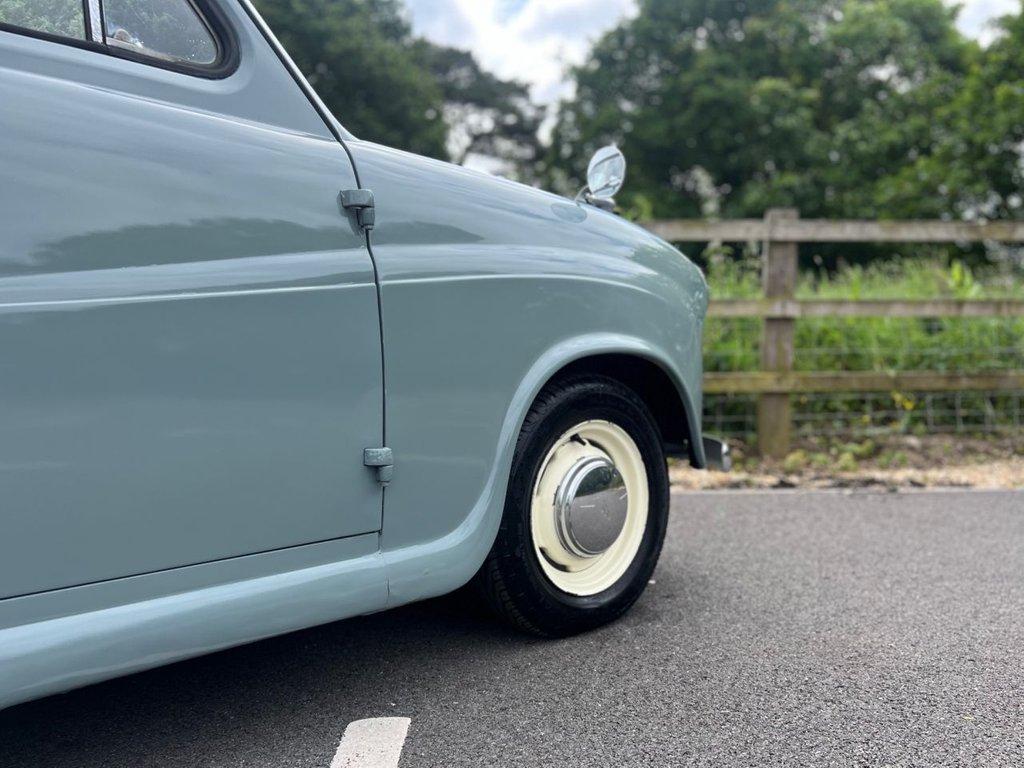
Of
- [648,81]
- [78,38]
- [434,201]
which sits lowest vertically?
[434,201]

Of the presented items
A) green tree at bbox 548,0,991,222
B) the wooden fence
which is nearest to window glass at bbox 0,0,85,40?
the wooden fence

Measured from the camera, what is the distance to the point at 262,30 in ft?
6.56

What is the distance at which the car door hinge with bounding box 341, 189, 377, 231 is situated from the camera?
1.98 metres

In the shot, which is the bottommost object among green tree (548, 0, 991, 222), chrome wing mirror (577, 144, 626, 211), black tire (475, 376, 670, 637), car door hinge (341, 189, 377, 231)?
black tire (475, 376, 670, 637)

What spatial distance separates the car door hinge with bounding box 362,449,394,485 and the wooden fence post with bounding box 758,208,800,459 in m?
3.76

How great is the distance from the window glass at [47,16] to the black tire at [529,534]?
135 cm

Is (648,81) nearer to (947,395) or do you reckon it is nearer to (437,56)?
(437,56)

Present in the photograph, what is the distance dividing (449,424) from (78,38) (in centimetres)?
Result: 110

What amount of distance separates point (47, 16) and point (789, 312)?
4373 mm

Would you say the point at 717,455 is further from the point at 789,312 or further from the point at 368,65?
the point at 368,65

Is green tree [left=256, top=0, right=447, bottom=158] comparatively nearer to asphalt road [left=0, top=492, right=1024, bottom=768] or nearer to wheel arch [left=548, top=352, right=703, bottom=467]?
wheel arch [left=548, top=352, right=703, bottom=467]

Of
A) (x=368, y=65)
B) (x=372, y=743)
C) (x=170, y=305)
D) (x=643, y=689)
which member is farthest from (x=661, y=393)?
(x=368, y=65)

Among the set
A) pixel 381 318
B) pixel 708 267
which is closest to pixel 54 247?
pixel 381 318

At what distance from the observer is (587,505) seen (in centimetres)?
249
